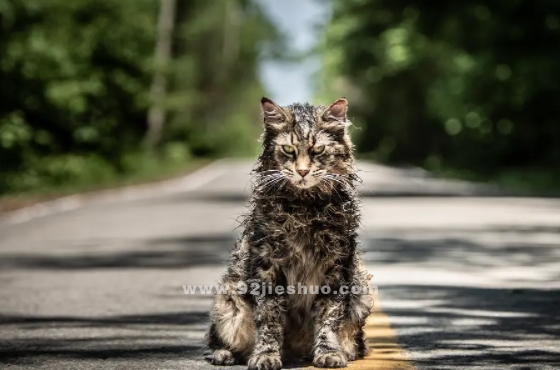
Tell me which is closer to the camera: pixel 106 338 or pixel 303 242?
pixel 303 242

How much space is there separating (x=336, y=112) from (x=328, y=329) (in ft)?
3.79

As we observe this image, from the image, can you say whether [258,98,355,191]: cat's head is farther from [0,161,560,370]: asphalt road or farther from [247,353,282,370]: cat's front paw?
[247,353,282,370]: cat's front paw

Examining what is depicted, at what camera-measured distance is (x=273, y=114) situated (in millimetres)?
6770

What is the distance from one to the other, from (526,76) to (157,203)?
11532mm

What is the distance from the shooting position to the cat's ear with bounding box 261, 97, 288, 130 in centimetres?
675

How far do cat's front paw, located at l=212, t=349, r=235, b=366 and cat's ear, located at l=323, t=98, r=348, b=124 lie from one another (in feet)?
4.80

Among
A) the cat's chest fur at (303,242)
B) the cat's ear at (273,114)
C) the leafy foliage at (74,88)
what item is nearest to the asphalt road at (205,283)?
the cat's chest fur at (303,242)

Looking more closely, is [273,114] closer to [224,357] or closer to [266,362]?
[266,362]

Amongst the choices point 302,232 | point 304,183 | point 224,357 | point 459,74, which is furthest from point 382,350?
point 459,74

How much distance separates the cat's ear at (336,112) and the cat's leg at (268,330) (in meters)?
0.97

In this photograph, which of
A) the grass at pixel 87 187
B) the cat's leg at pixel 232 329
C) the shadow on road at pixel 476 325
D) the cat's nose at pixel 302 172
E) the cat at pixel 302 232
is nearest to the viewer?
the cat's nose at pixel 302 172

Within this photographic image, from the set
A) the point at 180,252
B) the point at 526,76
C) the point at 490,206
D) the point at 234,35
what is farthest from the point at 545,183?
the point at 234,35

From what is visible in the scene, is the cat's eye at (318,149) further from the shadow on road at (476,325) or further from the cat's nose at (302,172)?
the shadow on road at (476,325)

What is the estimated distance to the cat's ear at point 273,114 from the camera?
6.75 m
